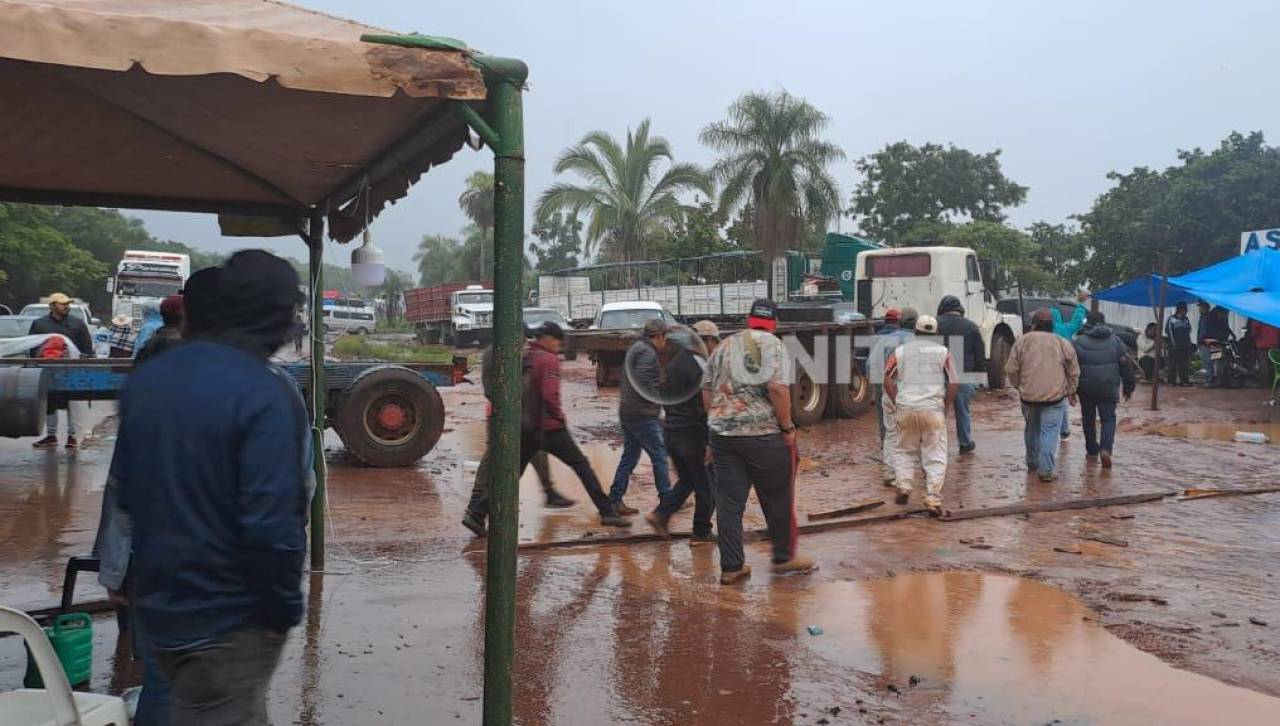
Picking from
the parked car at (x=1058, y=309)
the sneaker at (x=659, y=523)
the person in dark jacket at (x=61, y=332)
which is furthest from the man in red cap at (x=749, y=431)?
the parked car at (x=1058, y=309)

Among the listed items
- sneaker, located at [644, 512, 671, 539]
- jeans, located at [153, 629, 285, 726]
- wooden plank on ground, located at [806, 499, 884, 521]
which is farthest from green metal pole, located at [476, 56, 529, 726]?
wooden plank on ground, located at [806, 499, 884, 521]

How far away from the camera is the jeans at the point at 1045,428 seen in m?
9.79

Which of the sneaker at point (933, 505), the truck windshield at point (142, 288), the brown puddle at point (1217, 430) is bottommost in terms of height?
the sneaker at point (933, 505)

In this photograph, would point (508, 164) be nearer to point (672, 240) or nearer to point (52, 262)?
point (672, 240)

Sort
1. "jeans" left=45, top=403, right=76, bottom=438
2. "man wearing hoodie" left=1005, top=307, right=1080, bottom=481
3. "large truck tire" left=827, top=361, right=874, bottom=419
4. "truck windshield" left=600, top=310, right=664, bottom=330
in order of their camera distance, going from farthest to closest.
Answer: "truck windshield" left=600, top=310, right=664, bottom=330 → "large truck tire" left=827, top=361, right=874, bottom=419 → "jeans" left=45, top=403, right=76, bottom=438 → "man wearing hoodie" left=1005, top=307, right=1080, bottom=481

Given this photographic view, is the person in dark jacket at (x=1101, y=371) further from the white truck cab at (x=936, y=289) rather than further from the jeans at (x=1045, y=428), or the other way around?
the white truck cab at (x=936, y=289)

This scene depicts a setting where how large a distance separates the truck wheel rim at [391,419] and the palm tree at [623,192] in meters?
25.0

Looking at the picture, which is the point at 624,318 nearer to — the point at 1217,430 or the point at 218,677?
the point at 1217,430

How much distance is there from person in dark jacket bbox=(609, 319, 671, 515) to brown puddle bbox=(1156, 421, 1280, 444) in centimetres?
873

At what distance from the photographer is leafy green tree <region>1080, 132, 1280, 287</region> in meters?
26.1

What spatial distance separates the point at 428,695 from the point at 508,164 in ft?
8.12

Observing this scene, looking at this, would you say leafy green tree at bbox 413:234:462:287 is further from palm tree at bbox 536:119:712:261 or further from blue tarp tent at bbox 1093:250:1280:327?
blue tarp tent at bbox 1093:250:1280:327

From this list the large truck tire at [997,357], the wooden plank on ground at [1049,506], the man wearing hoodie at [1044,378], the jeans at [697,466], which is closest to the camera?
the jeans at [697,466]

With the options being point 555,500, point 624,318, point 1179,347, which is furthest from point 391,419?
point 1179,347
